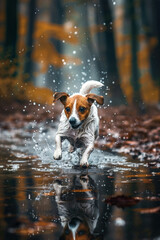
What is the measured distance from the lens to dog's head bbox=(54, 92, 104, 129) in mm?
5104

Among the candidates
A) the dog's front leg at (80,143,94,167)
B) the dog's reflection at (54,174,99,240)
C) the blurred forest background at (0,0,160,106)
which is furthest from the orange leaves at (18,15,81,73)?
the dog's reflection at (54,174,99,240)

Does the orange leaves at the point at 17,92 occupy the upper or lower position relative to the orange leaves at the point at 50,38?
lower

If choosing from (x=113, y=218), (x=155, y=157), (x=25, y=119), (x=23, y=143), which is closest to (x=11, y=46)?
(x=25, y=119)

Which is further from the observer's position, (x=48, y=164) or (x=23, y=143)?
(x=23, y=143)

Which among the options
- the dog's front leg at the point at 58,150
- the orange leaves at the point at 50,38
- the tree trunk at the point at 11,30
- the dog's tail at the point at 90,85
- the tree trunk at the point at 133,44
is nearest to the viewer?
the dog's front leg at the point at 58,150

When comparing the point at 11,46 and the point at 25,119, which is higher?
the point at 11,46

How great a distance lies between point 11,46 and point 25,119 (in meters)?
5.84

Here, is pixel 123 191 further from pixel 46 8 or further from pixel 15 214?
pixel 46 8

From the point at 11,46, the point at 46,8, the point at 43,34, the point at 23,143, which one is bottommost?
the point at 23,143

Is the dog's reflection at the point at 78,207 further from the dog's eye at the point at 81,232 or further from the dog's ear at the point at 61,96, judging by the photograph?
the dog's ear at the point at 61,96

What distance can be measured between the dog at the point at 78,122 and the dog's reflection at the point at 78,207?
79 cm

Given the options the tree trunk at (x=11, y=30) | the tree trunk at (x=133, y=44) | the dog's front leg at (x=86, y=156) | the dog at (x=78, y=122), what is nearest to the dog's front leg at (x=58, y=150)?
the dog at (x=78, y=122)

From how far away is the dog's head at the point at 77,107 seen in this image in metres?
5.10

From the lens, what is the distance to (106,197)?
3.60 metres
